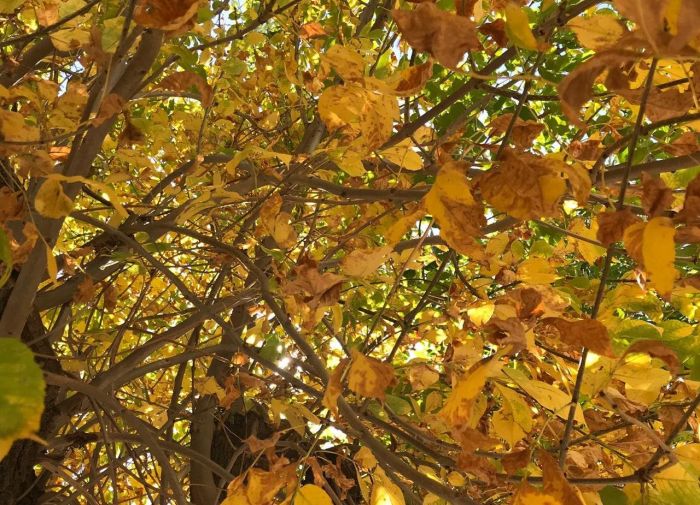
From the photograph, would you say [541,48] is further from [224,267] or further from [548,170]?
[224,267]

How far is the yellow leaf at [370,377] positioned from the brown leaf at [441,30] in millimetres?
423

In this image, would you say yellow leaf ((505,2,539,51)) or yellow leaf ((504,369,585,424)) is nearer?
yellow leaf ((505,2,539,51))

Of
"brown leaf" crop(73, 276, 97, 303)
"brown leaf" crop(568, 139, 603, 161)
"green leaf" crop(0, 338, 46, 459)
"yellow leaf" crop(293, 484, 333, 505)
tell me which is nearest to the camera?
"green leaf" crop(0, 338, 46, 459)

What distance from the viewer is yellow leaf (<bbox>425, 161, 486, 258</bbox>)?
74 centimetres

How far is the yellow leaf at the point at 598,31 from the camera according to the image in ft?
2.12

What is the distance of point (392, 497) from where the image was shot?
1.12 meters

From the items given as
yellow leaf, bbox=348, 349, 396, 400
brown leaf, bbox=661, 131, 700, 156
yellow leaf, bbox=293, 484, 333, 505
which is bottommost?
yellow leaf, bbox=293, 484, 333, 505

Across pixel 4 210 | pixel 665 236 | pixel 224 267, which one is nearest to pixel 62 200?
pixel 4 210

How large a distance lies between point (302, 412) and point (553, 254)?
2.74 ft

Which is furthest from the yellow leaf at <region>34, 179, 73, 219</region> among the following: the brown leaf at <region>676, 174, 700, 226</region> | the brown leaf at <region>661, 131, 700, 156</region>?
the brown leaf at <region>661, 131, 700, 156</region>

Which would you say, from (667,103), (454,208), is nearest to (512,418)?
(454,208)

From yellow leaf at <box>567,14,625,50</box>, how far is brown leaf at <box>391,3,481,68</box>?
0.36ft

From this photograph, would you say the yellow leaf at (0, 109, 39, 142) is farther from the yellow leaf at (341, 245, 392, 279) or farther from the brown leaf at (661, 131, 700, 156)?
the brown leaf at (661, 131, 700, 156)

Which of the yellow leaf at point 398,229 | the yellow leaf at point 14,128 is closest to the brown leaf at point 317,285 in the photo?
the yellow leaf at point 398,229
